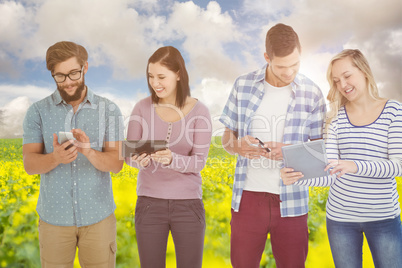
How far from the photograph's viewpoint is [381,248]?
2385 mm

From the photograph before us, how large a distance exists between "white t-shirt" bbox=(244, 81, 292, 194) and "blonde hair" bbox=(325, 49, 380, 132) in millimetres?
301

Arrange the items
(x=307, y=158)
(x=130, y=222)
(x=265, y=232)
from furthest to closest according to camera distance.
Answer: (x=130, y=222)
(x=265, y=232)
(x=307, y=158)

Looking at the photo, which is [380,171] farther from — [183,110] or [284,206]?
[183,110]

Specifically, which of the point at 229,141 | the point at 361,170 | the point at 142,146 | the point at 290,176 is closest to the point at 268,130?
the point at 229,141

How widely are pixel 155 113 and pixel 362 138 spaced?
1458mm

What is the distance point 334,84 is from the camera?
2627 millimetres

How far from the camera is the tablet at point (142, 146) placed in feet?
7.95

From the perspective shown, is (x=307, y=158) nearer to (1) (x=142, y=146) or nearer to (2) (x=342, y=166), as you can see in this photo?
(2) (x=342, y=166)

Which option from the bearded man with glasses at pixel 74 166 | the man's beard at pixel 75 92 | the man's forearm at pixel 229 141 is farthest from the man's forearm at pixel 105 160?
the man's forearm at pixel 229 141

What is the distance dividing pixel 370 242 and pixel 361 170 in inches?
20.7

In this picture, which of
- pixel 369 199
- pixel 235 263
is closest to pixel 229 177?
pixel 235 263

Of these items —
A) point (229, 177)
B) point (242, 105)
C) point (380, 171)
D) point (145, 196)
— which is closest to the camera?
point (380, 171)

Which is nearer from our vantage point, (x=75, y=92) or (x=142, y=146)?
(x=142, y=146)

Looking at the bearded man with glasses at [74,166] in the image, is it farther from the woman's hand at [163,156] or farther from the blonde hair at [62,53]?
the woman's hand at [163,156]
